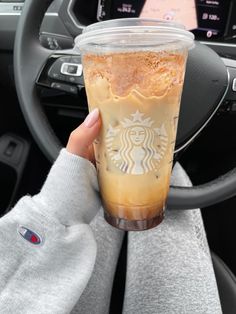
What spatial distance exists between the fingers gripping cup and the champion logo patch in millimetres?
106

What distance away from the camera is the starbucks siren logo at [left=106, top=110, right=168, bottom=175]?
1.48ft

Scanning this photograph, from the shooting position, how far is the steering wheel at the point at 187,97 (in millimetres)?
663

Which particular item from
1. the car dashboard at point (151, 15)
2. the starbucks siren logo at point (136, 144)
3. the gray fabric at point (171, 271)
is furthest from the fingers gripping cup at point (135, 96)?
the car dashboard at point (151, 15)

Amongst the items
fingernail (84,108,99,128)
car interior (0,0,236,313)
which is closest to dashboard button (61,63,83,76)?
car interior (0,0,236,313)

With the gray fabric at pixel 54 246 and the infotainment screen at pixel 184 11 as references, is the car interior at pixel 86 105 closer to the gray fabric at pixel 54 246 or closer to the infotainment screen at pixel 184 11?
the infotainment screen at pixel 184 11

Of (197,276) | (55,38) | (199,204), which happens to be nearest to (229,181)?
(199,204)

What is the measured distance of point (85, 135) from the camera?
0.49 meters

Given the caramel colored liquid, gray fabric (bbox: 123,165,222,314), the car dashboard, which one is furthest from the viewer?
the car dashboard

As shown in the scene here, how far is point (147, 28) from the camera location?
458 mm

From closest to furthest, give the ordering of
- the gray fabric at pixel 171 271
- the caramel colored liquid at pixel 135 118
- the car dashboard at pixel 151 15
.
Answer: the caramel colored liquid at pixel 135 118 < the gray fabric at pixel 171 271 < the car dashboard at pixel 151 15

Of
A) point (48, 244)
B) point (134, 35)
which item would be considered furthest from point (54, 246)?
point (134, 35)

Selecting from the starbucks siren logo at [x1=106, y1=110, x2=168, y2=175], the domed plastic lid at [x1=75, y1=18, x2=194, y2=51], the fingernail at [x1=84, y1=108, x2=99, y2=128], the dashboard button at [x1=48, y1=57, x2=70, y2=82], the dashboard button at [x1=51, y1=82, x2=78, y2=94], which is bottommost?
the dashboard button at [x1=51, y1=82, x2=78, y2=94]

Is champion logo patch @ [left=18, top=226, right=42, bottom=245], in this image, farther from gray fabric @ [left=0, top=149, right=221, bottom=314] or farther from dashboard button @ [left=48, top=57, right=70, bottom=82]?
dashboard button @ [left=48, top=57, right=70, bottom=82]

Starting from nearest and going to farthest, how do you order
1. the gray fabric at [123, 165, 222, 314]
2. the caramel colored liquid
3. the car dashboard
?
the caramel colored liquid → the gray fabric at [123, 165, 222, 314] → the car dashboard
